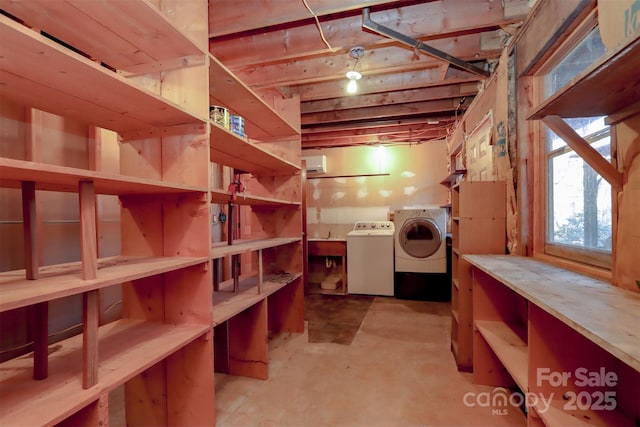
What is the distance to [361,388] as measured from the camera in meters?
1.92

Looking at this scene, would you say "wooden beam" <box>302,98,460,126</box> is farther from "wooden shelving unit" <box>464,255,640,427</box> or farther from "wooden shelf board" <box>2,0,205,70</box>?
"wooden shelving unit" <box>464,255,640,427</box>

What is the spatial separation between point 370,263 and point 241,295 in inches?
99.2

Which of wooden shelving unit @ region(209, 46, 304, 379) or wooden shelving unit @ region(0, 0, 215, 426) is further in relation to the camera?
wooden shelving unit @ region(209, 46, 304, 379)

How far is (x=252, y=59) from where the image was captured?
240 cm

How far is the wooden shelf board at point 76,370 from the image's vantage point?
85 cm

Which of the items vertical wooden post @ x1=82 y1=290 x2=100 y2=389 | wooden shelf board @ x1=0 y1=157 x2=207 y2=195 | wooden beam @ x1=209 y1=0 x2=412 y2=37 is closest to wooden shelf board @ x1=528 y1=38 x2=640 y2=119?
wooden beam @ x1=209 y1=0 x2=412 y2=37

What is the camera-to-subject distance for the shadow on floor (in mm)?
2780

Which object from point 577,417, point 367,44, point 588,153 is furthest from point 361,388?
point 367,44

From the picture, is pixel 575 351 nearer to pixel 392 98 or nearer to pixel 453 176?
pixel 392 98

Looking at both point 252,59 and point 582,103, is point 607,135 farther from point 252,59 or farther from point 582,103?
point 252,59

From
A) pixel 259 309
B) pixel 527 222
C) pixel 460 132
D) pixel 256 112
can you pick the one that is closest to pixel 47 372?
pixel 259 309

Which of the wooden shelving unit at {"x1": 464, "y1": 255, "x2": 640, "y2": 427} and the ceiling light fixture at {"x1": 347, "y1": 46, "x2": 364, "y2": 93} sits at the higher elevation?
the ceiling light fixture at {"x1": 347, "y1": 46, "x2": 364, "y2": 93}

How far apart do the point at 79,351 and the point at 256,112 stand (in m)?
1.79

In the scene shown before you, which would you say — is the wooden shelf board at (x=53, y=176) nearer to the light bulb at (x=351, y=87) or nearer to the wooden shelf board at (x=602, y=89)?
the wooden shelf board at (x=602, y=89)
